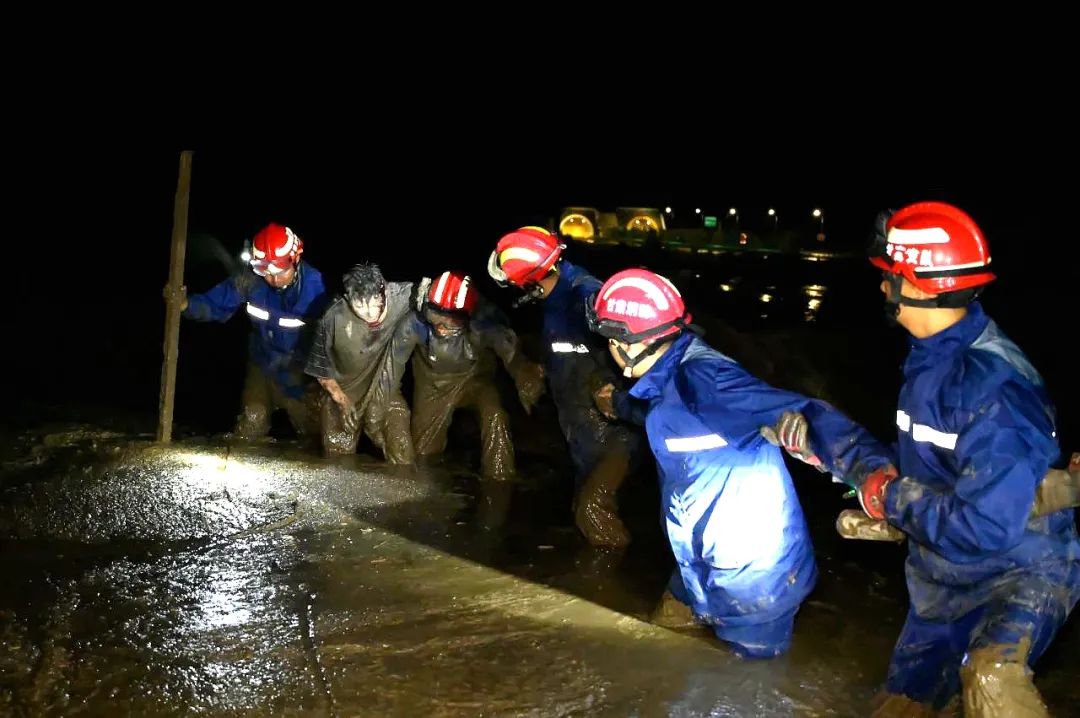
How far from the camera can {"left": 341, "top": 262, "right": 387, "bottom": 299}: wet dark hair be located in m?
7.25

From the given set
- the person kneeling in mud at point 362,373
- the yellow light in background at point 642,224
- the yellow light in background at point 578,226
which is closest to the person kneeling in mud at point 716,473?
the person kneeling in mud at point 362,373

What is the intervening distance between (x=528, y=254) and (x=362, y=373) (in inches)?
93.6

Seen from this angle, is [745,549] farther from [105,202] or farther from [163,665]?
[105,202]

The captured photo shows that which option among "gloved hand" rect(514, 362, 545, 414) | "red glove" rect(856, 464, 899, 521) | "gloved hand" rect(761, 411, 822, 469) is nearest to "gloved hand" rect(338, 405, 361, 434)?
"gloved hand" rect(514, 362, 545, 414)

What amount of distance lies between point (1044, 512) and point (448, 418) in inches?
212

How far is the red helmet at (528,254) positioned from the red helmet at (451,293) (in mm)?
1029

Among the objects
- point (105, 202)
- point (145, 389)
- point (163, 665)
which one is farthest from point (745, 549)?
point (105, 202)

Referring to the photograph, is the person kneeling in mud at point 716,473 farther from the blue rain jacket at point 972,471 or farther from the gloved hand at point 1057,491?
the gloved hand at point 1057,491

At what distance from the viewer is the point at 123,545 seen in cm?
526

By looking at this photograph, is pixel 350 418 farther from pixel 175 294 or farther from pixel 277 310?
pixel 175 294

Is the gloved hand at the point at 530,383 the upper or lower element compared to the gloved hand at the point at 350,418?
upper

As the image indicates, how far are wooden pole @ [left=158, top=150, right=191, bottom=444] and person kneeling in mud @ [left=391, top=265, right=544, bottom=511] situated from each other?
5.46ft

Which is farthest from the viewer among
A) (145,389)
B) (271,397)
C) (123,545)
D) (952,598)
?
(145,389)

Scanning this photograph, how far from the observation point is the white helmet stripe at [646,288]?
421 cm
